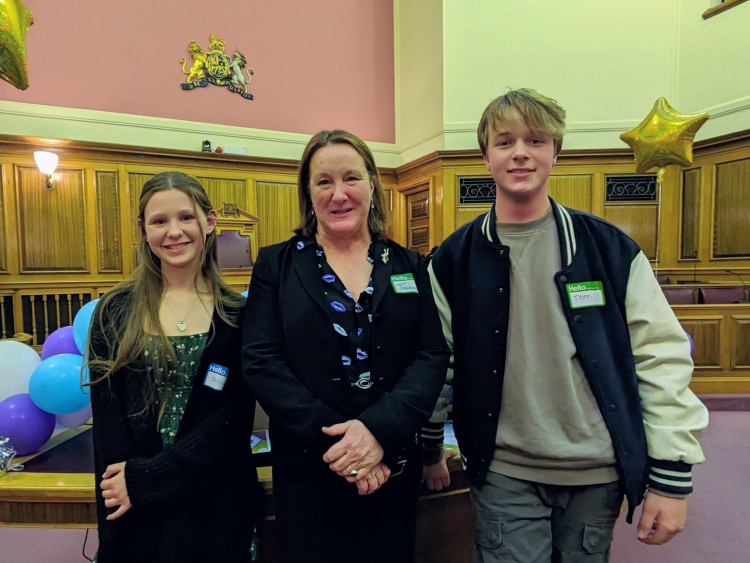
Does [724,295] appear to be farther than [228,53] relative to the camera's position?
No

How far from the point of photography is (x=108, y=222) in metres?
6.20

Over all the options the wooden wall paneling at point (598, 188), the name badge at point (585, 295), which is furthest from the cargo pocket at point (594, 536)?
the wooden wall paneling at point (598, 188)

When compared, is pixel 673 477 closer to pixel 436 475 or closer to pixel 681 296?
pixel 436 475

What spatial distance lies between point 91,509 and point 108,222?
18.6ft

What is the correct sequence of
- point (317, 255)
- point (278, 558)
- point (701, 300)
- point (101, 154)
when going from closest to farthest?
point (317, 255)
point (278, 558)
point (701, 300)
point (101, 154)

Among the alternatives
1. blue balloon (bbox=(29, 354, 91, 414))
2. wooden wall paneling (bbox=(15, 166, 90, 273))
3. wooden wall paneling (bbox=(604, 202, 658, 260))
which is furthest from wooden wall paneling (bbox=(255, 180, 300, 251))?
blue balloon (bbox=(29, 354, 91, 414))

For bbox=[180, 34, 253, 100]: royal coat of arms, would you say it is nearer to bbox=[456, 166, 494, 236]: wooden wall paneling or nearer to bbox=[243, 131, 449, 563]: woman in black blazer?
bbox=[456, 166, 494, 236]: wooden wall paneling

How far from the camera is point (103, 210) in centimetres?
614

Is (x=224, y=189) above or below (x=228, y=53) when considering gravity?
below

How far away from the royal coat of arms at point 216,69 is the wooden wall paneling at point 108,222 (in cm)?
169

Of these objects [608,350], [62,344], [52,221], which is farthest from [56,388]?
[52,221]

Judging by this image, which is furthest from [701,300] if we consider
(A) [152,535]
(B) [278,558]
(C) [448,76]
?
(A) [152,535]

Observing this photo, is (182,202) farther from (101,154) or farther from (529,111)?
(101,154)

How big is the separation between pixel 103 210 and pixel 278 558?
605cm
